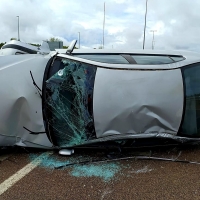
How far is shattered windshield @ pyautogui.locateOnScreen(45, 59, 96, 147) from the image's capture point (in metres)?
3.27

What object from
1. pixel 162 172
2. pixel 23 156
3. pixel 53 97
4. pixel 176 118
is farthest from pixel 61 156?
pixel 176 118

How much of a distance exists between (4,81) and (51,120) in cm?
77

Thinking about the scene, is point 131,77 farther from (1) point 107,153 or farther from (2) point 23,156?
(2) point 23,156

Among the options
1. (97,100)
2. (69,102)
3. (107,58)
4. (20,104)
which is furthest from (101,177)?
(107,58)

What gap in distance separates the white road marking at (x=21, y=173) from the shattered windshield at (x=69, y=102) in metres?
0.37

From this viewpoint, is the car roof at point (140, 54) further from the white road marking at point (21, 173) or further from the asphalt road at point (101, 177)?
the white road marking at point (21, 173)

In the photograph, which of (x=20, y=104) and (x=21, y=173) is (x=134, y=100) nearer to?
(x=20, y=104)

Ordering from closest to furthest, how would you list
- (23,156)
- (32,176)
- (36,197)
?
1. (36,197)
2. (32,176)
3. (23,156)

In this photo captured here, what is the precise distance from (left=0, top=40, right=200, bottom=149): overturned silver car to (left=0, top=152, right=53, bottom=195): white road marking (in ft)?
0.60

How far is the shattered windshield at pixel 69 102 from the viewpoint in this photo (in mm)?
3268

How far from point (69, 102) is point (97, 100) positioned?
0.40m

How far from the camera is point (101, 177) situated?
2.87m

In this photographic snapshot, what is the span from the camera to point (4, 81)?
3.19 m

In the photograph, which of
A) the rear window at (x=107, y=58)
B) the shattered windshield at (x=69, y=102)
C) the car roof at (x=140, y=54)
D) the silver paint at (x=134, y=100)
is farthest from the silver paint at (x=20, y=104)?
the silver paint at (x=134, y=100)
